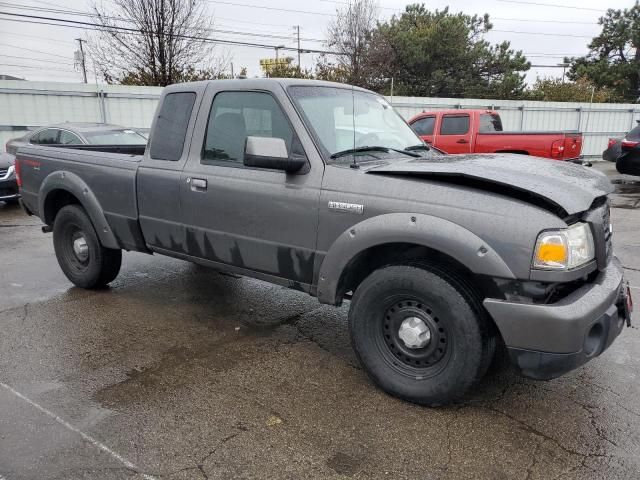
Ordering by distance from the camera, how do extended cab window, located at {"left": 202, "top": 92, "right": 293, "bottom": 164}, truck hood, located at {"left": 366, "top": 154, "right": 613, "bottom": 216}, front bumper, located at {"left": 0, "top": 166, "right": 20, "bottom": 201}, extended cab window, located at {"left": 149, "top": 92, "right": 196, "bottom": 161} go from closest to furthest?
truck hood, located at {"left": 366, "top": 154, "right": 613, "bottom": 216}, extended cab window, located at {"left": 202, "top": 92, "right": 293, "bottom": 164}, extended cab window, located at {"left": 149, "top": 92, "right": 196, "bottom": 161}, front bumper, located at {"left": 0, "top": 166, "right": 20, "bottom": 201}

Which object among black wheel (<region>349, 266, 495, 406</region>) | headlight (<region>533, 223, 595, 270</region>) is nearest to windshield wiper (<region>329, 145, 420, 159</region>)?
black wheel (<region>349, 266, 495, 406</region>)

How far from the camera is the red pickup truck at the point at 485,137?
34.4ft

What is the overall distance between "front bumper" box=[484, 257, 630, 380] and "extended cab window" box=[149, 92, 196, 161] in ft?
9.08

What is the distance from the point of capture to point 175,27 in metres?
17.5

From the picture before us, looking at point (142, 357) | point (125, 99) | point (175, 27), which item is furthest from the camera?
point (175, 27)

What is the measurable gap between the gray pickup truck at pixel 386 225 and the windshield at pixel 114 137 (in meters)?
5.32

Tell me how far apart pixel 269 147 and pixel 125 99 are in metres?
13.8

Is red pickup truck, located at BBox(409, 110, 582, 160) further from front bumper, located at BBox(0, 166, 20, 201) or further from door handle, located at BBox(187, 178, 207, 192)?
front bumper, located at BBox(0, 166, 20, 201)

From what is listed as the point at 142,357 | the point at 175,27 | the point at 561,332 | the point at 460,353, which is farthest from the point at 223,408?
the point at 175,27

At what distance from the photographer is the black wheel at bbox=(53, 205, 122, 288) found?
16.4 feet

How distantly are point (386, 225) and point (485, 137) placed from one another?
30.2 feet

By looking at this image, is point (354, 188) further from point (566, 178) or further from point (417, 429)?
point (417, 429)

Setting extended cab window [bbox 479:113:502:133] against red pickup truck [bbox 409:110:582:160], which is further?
extended cab window [bbox 479:113:502:133]

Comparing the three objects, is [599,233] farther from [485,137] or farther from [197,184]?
[485,137]
